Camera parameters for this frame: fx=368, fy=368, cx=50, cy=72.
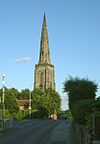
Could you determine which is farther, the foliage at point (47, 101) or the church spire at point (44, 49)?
the church spire at point (44, 49)

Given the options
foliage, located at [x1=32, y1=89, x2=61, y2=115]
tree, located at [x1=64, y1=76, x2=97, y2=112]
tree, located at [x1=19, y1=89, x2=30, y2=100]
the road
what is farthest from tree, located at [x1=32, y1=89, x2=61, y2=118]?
tree, located at [x1=64, y1=76, x2=97, y2=112]

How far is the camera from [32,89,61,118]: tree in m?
114

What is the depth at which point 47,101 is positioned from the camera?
4493 inches

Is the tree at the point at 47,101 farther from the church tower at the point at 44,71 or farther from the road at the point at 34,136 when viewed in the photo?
the road at the point at 34,136

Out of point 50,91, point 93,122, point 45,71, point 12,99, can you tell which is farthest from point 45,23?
point 93,122

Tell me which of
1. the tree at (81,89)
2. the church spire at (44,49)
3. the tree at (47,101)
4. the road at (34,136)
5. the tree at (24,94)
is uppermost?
the church spire at (44,49)

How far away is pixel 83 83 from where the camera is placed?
3231 centimetres

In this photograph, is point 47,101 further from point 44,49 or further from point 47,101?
point 44,49

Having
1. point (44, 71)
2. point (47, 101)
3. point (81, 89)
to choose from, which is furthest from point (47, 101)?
point (81, 89)

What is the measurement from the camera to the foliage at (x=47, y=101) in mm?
113688

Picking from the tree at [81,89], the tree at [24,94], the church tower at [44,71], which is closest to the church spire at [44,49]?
the church tower at [44,71]

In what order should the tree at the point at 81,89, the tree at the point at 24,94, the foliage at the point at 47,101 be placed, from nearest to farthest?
1. the tree at the point at 81,89
2. the foliage at the point at 47,101
3. the tree at the point at 24,94

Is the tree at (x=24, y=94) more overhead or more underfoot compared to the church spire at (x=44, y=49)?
more underfoot

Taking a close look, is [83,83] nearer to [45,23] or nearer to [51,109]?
[51,109]
